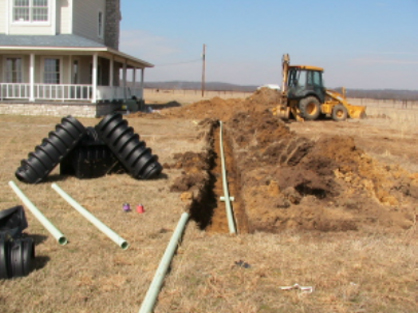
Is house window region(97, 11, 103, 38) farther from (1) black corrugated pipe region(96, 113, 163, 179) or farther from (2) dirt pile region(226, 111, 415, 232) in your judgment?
(1) black corrugated pipe region(96, 113, 163, 179)

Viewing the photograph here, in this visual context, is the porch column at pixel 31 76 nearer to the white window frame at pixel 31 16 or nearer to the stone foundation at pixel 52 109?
the stone foundation at pixel 52 109

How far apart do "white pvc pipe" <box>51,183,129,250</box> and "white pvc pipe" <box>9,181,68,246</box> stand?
50cm

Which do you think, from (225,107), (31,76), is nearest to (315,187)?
(31,76)

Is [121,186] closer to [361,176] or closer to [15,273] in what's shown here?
[15,273]

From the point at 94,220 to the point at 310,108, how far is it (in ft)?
63.4

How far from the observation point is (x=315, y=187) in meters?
7.95

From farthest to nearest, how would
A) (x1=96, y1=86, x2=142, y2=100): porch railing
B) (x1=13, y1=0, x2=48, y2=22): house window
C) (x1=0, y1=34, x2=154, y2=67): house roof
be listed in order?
(x1=13, y1=0, x2=48, y2=22): house window
(x1=96, y1=86, x2=142, y2=100): porch railing
(x1=0, y1=34, x2=154, y2=67): house roof

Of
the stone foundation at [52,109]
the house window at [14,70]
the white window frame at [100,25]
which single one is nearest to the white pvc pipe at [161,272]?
the stone foundation at [52,109]

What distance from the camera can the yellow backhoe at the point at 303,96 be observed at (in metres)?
22.9

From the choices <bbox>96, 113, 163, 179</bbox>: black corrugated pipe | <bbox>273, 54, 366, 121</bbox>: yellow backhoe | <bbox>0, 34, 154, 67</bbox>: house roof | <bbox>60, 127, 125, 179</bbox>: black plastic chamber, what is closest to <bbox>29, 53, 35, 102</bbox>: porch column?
<bbox>0, 34, 154, 67</bbox>: house roof

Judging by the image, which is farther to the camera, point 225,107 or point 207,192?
point 225,107

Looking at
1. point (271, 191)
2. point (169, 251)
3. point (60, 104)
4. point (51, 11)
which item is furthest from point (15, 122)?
point (169, 251)

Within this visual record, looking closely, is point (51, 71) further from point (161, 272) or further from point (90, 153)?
point (161, 272)

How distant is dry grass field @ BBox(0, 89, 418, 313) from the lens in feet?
12.9
